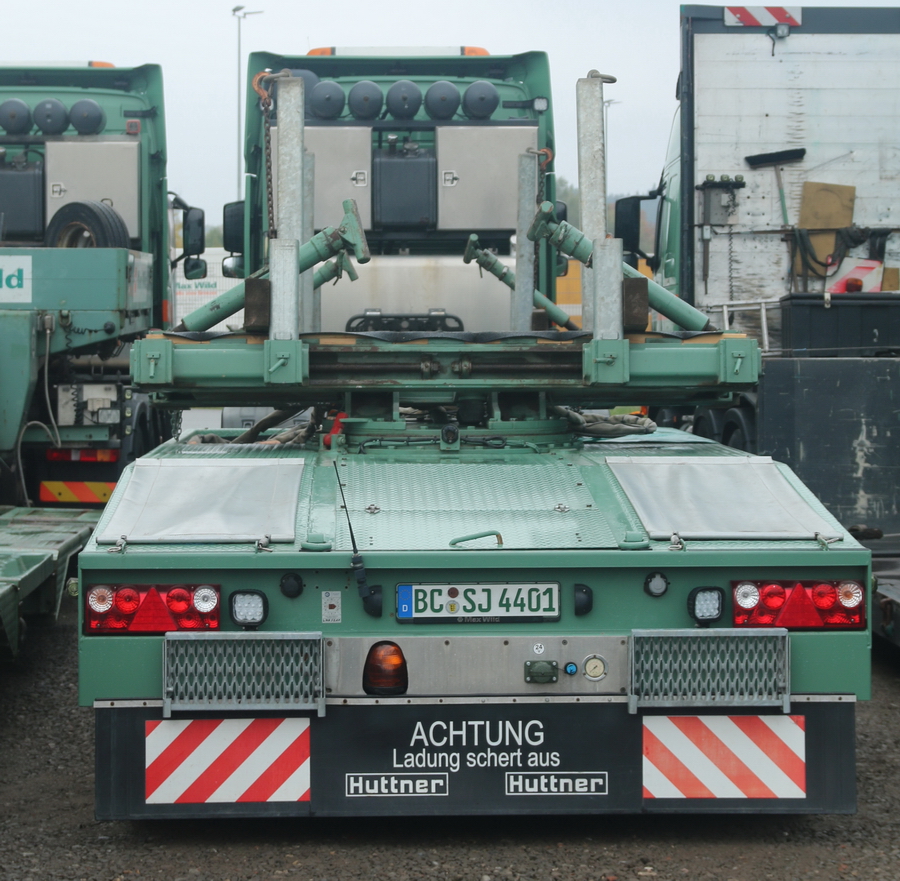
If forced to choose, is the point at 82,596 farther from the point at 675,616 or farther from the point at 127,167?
the point at 127,167

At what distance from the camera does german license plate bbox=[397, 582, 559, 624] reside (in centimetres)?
378

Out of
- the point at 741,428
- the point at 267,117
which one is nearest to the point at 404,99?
the point at 267,117

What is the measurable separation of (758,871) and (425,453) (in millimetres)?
1735

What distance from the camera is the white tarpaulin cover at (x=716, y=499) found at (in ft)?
12.8

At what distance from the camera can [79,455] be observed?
9117 mm

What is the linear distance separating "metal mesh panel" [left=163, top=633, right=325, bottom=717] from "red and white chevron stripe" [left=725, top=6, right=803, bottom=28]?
749 centimetres

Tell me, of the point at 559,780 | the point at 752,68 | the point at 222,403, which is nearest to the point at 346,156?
the point at 222,403

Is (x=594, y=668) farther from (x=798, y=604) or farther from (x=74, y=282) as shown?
(x=74, y=282)

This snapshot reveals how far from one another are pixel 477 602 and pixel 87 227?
618cm

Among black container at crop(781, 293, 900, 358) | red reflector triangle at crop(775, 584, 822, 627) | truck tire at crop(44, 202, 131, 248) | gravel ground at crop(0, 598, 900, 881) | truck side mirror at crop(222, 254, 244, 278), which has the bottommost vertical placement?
gravel ground at crop(0, 598, 900, 881)

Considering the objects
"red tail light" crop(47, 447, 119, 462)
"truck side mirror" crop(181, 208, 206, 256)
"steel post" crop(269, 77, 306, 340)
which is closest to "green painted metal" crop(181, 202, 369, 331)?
"steel post" crop(269, 77, 306, 340)

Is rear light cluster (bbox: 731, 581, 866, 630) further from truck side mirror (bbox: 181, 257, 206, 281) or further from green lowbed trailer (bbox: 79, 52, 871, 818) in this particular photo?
truck side mirror (bbox: 181, 257, 206, 281)

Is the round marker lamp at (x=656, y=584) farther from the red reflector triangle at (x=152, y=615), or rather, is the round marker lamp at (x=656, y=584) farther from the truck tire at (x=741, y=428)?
the truck tire at (x=741, y=428)

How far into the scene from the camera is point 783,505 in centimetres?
406
